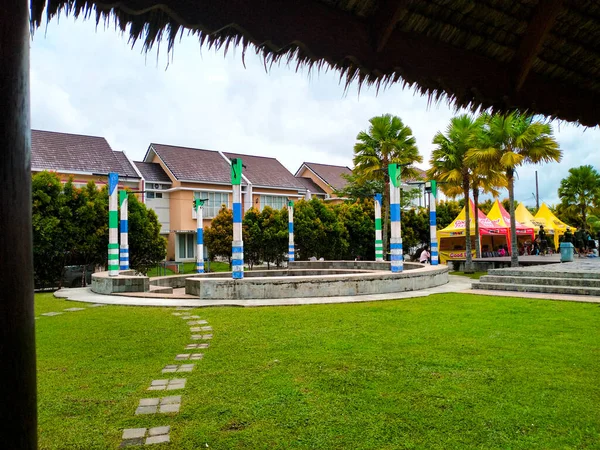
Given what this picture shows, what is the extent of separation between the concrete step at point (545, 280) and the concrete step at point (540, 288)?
332 mm

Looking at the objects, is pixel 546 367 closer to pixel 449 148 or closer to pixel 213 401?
pixel 213 401

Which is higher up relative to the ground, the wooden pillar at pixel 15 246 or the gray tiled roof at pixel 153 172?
the gray tiled roof at pixel 153 172

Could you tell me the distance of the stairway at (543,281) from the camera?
1338 cm

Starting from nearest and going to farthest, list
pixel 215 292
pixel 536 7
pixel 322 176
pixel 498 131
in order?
pixel 536 7, pixel 215 292, pixel 498 131, pixel 322 176

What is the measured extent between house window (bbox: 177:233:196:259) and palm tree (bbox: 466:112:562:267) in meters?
22.2

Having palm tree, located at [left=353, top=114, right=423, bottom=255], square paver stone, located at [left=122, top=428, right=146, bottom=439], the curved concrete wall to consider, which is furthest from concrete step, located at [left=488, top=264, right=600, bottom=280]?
square paver stone, located at [left=122, top=428, right=146, bottom=439]

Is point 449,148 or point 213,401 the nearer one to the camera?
point 213,401

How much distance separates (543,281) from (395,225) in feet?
16.4

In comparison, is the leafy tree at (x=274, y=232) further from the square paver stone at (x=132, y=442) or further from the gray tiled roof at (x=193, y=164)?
the square paver stone at (x=132, y=442)

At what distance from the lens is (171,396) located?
460 cm

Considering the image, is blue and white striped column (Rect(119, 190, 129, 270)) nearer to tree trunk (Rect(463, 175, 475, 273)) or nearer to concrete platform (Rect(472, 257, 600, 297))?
concrete platform (Rect(472, 257, 600, 297))

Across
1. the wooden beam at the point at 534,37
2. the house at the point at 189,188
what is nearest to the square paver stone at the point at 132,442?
the wooden beam at the point at 534,37

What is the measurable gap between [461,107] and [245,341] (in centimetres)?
489

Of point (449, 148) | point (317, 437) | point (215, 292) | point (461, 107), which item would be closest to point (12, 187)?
point (317, 437)
